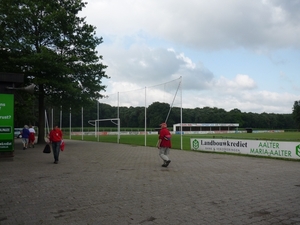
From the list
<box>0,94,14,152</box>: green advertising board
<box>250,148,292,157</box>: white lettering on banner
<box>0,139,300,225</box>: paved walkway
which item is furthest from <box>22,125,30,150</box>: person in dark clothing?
<box>250,148,292,157</box>: white lettering on banner

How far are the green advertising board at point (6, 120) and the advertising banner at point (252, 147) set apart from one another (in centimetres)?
1198

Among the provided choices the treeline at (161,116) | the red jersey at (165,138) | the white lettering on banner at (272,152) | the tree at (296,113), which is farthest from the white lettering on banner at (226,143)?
the tree at (296,113)

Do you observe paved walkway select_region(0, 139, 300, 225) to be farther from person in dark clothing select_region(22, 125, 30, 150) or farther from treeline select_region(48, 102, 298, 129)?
treeline select_region(48, 102, 298, 129)

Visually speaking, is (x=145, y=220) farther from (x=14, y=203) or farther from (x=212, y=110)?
(x=212, y=110)

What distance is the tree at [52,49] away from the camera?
24188 millimetres

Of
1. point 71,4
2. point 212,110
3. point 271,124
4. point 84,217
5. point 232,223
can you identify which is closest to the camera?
point 232,223

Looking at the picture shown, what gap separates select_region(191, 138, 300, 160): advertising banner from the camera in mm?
15695

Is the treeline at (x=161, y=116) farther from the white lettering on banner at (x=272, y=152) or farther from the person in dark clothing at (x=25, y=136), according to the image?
the person in dark clothing at (x=25, y=136)

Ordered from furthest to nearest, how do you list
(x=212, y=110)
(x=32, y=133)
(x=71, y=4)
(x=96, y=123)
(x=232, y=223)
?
(x=212, y=110) < (x=96, y=123) < (x=71, y=4) < (x=32, y=133) < (x=232, y=223)

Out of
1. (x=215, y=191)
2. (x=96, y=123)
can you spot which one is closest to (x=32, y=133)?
(x=96, y=123)

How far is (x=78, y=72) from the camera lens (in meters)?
27.3

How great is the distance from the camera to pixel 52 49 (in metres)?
26.5

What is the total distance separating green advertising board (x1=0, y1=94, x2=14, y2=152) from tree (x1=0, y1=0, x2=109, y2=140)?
9532 mm

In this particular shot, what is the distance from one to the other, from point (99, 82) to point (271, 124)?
97.0m
